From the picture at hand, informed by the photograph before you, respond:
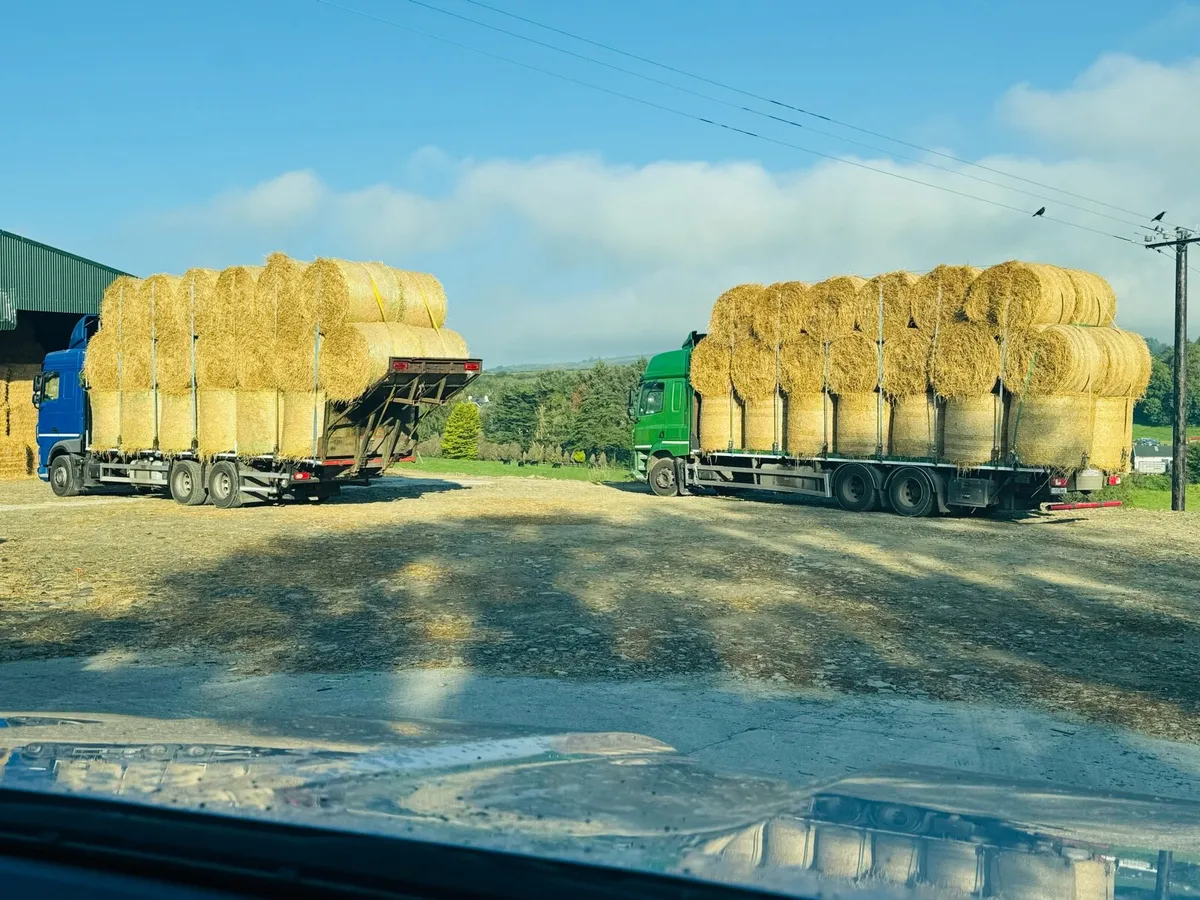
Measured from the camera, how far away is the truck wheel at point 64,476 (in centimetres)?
2298

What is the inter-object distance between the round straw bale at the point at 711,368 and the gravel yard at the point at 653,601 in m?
5.32

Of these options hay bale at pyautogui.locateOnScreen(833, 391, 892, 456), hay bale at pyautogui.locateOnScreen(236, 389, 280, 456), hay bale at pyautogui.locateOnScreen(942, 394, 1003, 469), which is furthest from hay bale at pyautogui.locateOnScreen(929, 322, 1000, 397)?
hay bale at pyautogui.locateOnScreen(236, 389, 280, 456)

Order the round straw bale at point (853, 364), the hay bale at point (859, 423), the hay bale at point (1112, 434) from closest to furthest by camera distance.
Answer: the hay bale at point (1112, 434) < the round straw bale at point (853, 364) < the hay bale at point (859, 423)

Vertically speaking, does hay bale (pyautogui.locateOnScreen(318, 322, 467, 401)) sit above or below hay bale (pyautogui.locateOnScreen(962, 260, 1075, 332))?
below

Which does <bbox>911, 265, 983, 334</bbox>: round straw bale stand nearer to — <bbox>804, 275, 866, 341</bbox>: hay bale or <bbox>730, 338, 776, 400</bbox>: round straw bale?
<bbox>804, 275, 866, 341</bbox>: hay bale

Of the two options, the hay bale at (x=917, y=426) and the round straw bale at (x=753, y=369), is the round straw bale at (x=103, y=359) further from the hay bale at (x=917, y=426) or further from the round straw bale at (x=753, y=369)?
the hay bale at (x=917, y=426)

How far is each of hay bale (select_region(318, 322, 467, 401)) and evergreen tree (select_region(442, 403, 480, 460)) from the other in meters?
33.6

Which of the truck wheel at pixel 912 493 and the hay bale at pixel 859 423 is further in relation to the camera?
the hay bale at pixel 859 423

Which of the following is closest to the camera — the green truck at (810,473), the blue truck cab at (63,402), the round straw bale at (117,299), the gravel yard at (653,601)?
the gravel yard at (653,601)

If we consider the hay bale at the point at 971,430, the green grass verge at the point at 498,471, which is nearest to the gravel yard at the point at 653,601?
the hay bale at the point at 971,430

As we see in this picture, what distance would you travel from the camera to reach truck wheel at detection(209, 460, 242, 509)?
20.1m

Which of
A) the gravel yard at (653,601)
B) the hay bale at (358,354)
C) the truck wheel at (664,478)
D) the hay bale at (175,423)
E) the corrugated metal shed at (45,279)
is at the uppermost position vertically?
the corrugated metal shed at (45,279)

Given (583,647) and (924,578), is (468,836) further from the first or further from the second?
(924,578)

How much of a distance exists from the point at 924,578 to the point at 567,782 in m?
10.0
